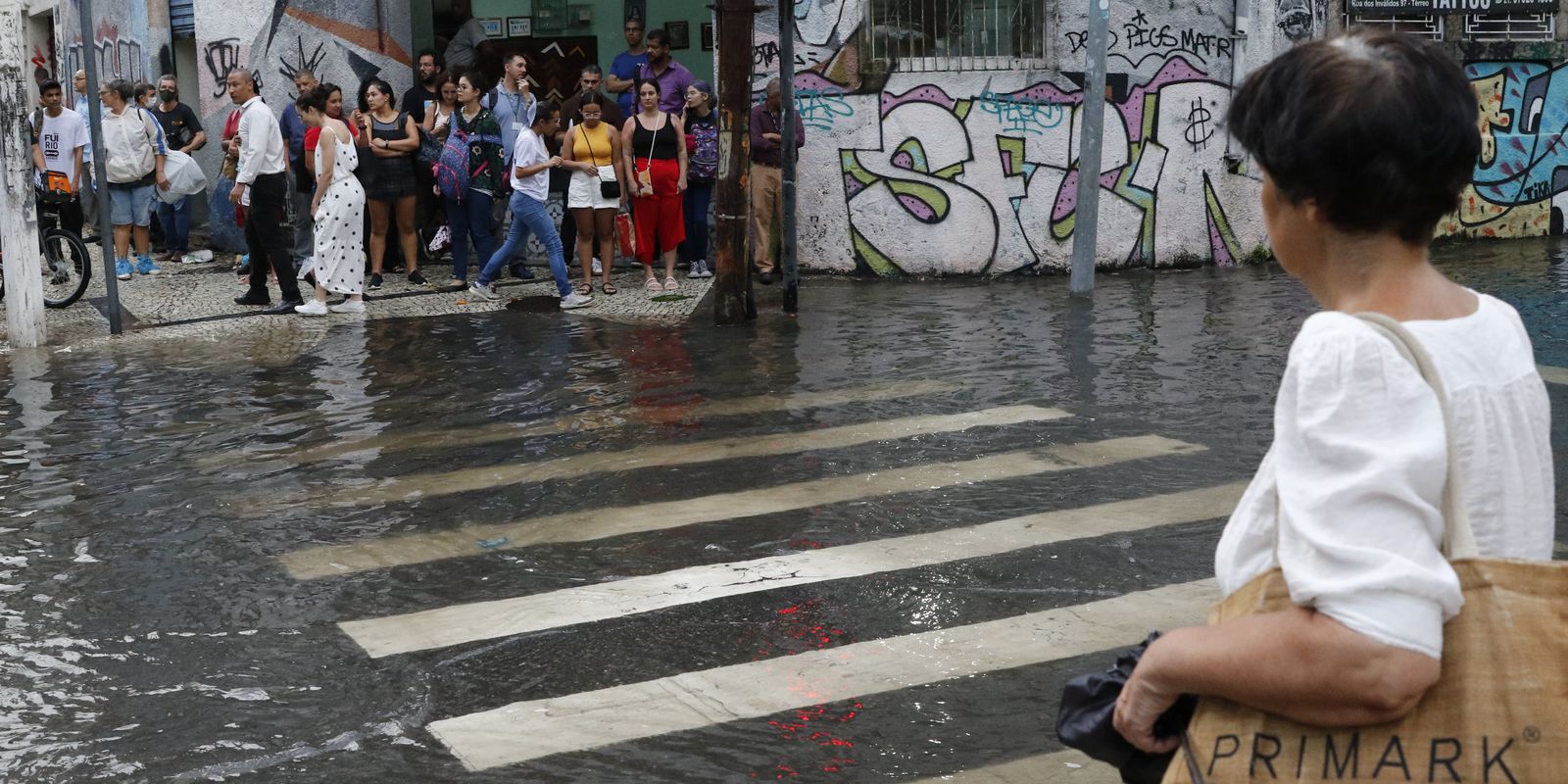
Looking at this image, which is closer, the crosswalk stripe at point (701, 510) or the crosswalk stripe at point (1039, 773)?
the crosswalk stripe at point (1039, 773)

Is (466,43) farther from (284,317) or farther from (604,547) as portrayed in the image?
(604,547)

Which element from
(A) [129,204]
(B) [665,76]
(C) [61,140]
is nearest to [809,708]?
(B) [665,76]

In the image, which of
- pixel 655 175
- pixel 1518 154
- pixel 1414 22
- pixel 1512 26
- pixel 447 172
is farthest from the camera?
pixel 1518 154

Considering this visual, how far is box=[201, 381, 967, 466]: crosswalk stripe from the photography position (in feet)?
26.1

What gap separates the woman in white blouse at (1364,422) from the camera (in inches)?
66.2

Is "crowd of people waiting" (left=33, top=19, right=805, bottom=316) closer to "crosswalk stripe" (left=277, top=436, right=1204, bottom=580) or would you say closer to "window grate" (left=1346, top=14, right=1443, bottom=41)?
"crosswalk stripe" (left=277, top=436, right=1204, bottom=580)

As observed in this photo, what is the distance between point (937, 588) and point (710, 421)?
3.05 meters

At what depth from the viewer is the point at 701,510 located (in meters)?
6.71

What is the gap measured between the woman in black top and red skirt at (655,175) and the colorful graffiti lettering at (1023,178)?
1.85m

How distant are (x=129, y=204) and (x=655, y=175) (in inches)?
208

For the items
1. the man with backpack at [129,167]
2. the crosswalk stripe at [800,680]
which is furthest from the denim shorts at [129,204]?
the crosswalk stripe at [800,680]

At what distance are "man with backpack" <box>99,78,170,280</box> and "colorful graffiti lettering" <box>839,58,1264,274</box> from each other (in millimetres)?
6479

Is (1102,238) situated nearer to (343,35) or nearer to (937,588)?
(343,35)

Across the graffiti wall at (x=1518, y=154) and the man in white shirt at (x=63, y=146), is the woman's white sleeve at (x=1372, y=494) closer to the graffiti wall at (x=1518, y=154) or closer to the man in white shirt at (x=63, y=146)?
the man in white shirt at (x=63, y=146)
